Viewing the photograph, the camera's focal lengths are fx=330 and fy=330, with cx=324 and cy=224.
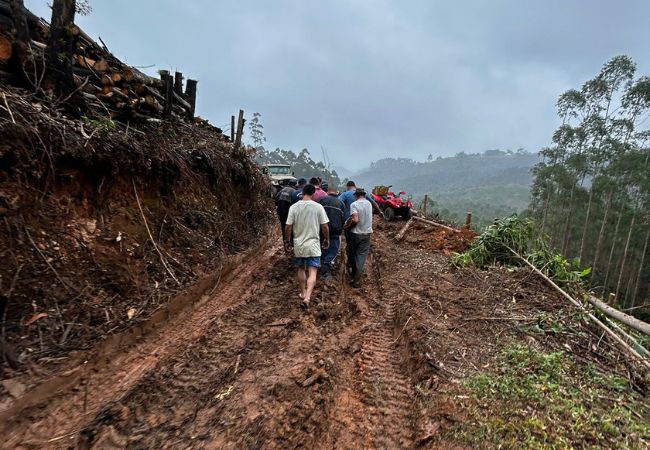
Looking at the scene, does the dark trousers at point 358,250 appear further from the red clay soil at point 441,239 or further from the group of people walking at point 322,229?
the red clay soil at point 441,239

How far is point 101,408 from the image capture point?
8.82ft

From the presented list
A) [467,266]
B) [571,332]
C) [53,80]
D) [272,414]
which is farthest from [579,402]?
[53,80]

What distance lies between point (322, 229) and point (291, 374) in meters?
2.39

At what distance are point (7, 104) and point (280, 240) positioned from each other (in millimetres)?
6244

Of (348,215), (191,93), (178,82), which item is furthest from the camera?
(191,93)

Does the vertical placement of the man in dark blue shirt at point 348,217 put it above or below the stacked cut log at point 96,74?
below

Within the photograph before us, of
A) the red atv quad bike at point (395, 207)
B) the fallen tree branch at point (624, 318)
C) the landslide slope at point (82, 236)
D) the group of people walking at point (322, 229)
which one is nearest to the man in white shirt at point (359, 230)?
the group of people walking at point (322, 229)

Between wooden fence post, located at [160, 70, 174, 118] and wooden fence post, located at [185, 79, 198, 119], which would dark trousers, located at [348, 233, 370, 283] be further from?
wooden fence post, located at [185, 79, 198, 119]

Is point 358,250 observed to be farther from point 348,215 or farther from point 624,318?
point 624,318

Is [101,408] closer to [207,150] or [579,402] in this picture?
[579,402]

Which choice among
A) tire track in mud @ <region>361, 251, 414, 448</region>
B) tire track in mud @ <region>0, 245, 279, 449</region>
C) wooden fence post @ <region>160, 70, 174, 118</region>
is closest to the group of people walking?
tire track in mud @ <region>361, 251, 414, 448</region>

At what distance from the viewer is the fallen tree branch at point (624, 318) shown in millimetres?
4102

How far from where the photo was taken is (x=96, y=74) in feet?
17.8

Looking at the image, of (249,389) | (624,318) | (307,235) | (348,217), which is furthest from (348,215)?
(624,318)
